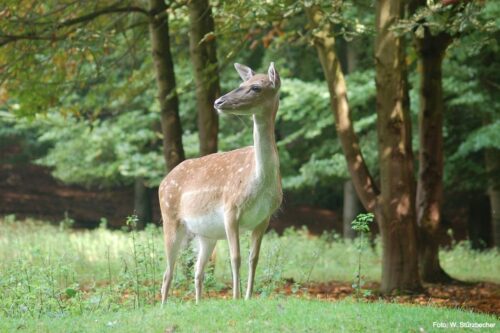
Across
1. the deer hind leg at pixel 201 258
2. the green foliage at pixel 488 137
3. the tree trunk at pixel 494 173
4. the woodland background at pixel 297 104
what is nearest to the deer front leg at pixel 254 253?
the deer hind leg at pixel 201 258

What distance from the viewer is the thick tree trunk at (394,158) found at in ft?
37.2

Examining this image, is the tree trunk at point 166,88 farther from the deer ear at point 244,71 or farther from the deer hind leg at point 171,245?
the deer ear at point 244,71

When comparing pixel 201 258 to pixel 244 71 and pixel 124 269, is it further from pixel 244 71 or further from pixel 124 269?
pixel 244 71

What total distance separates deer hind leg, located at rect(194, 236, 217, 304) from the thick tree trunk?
3.31 metres

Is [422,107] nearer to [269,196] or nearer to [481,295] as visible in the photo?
[481,295]

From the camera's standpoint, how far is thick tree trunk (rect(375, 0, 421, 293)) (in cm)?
1134

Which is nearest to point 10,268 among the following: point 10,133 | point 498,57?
point 498,57

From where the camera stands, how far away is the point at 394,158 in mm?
11445

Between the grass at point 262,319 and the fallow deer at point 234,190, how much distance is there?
0.82m

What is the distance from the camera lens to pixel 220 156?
29.3ft

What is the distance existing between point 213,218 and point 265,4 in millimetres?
3328

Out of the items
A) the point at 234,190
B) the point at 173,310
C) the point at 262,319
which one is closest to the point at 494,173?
the point at 234,190

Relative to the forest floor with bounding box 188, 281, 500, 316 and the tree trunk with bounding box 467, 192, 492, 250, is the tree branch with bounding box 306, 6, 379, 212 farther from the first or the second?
the tree trunk with bounding box 467, 192, 492, 250

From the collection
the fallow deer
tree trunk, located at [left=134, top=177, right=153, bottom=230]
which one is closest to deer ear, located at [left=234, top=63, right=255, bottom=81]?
the fallow deer
